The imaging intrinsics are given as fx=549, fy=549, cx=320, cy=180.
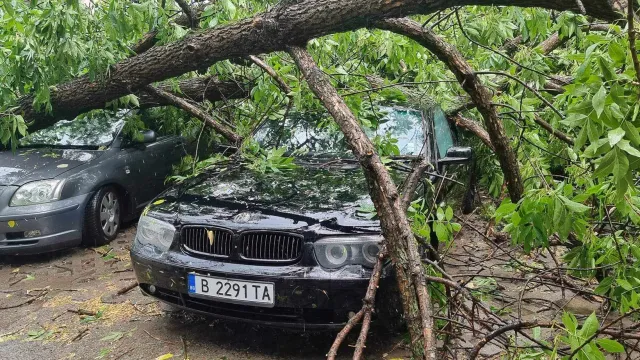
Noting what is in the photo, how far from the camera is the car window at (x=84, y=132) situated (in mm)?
5812

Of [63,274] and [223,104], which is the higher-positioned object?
[223,104]

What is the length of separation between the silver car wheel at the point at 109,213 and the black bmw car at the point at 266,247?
198cm

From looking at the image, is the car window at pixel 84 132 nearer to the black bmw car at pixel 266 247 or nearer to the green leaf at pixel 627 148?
the black bmw car at pixel 266 247

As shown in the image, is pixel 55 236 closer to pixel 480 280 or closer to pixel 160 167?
pixel 160 167

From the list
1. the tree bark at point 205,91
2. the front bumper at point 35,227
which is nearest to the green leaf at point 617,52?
the tree bark at point 205,91

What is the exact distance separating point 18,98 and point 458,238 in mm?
4180

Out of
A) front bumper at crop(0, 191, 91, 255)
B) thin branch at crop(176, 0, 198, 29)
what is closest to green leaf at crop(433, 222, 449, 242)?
thin branch at crop(176, 0, 198, 29)

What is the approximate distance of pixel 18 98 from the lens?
490 centimetres

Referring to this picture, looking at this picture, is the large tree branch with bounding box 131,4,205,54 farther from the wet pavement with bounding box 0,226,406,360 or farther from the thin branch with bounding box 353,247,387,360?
the thin branch with bounding box 353,247,387,360

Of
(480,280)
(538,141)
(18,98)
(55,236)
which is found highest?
(18,98)

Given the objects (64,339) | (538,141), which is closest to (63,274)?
(64,339)

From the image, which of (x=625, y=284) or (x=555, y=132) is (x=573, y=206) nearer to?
(x=625, y=284)

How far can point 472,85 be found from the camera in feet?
10.8

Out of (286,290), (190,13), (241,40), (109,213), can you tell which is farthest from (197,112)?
(286,290)
